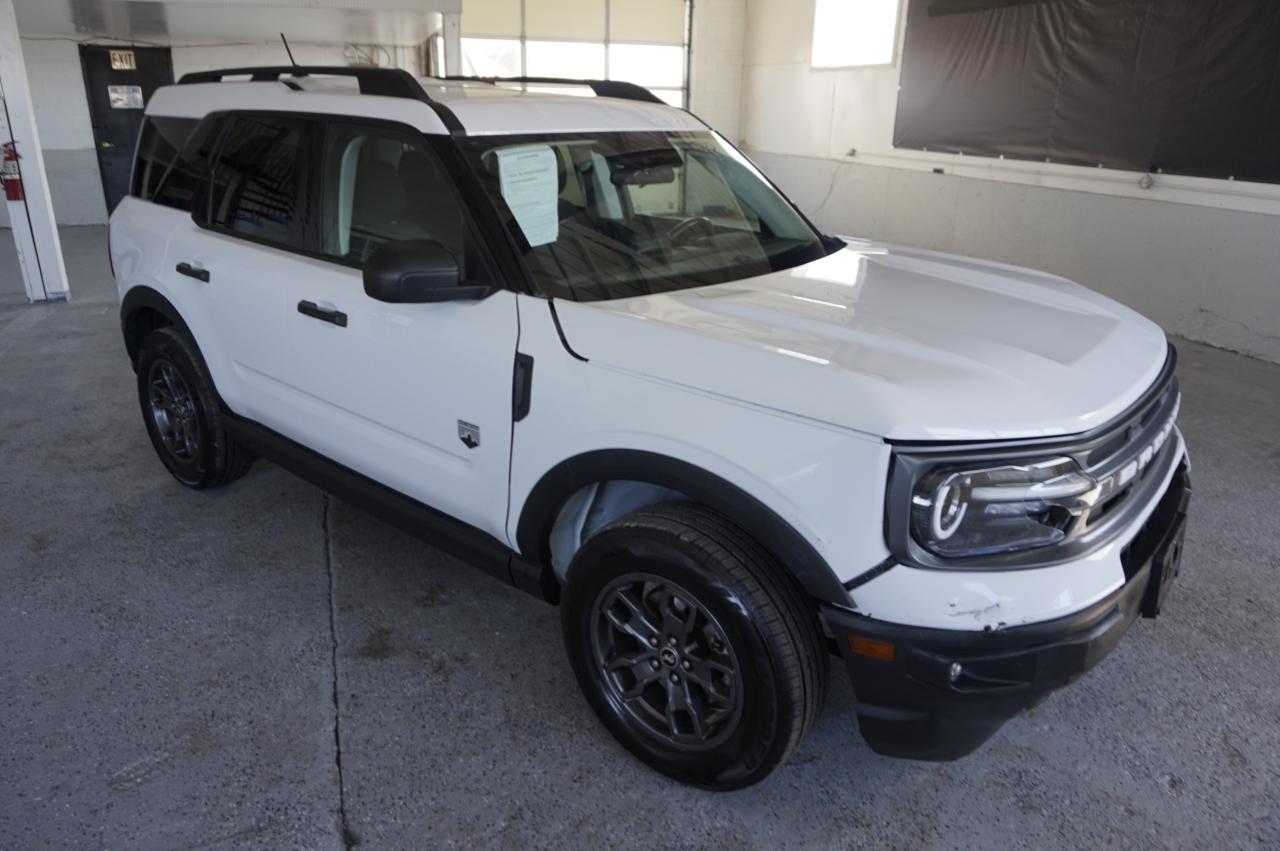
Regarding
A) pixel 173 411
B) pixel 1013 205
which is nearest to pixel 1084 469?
pixel 173 411

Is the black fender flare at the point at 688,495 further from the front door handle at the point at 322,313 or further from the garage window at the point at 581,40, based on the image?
the garage window at the point at 581,40

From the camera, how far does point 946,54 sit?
30.1ft

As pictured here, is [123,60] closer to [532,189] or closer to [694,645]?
[532,189]

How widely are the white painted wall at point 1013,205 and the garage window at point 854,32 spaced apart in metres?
0.17

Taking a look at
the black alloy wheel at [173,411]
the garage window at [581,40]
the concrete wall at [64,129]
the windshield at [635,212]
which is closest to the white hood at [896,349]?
the windshield at [635,212]

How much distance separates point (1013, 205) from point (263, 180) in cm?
721

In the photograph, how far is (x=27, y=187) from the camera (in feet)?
25.5

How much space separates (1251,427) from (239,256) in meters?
5.29

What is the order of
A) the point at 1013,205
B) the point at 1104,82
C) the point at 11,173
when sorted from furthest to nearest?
the point at 1013,205 < the point at 11,173 < the point at 1104,82

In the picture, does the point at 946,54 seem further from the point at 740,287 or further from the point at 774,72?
the point at 740,287

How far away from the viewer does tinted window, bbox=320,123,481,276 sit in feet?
8.83

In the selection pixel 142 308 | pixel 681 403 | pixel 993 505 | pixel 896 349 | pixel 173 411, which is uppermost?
pixel 896 349

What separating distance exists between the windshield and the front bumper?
3.79 feet

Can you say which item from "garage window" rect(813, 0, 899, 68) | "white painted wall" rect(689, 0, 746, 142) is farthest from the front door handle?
"white painted wall" rect(689, 0, 746, 142)
